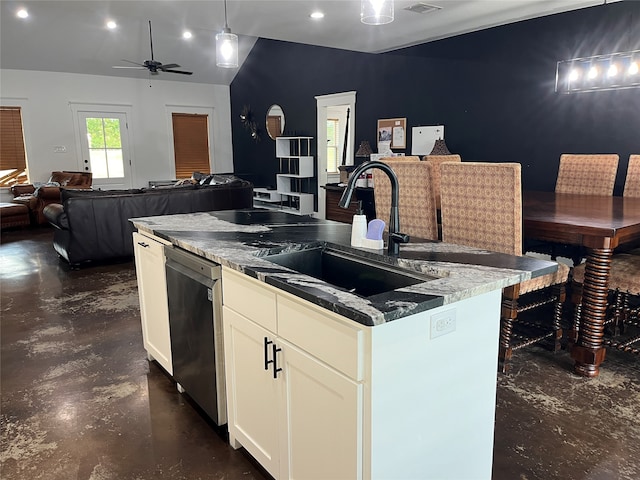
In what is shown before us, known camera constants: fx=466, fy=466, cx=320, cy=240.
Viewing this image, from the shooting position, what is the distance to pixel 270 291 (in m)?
1.50

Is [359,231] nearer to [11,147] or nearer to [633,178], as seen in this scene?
[633,178]

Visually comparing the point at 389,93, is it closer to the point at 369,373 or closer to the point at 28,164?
the point at 369,373

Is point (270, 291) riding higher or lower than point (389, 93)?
lower

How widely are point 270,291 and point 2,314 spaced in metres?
3.22

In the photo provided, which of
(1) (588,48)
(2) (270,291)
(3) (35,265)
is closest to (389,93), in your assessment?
(1) (588,48)

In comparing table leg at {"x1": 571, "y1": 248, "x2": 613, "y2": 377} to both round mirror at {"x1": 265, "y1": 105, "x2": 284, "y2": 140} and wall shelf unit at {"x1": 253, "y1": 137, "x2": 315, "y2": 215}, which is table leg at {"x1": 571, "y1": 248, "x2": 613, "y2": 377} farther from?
Result: round mirror at {"x1": 265, "y1": 105, "x2": 284, "y2": 140}

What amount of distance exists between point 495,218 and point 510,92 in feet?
9.78

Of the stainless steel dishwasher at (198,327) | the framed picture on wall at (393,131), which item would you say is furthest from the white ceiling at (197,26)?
the stainless steel dishwasher at (198,327)

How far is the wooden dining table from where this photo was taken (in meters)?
2.41

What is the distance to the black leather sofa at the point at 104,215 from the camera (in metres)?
4.93

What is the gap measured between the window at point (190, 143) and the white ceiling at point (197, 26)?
1.29 meters

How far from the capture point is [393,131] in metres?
6.23

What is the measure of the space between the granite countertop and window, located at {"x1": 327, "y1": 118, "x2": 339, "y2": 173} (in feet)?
22.3

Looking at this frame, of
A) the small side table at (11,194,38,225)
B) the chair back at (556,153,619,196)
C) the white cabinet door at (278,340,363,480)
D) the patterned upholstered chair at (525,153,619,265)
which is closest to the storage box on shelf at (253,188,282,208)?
the small side table at (11,194,38,225)
